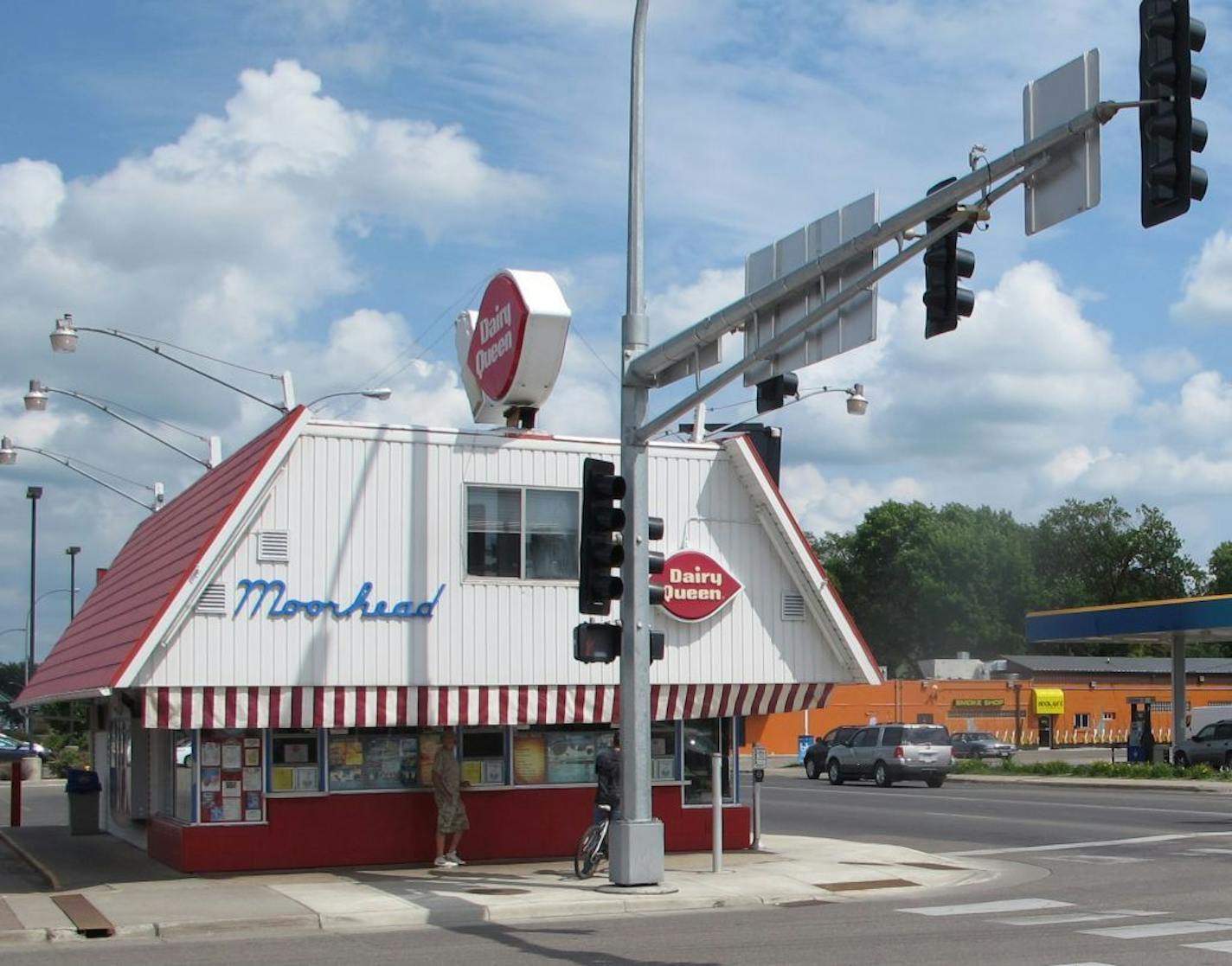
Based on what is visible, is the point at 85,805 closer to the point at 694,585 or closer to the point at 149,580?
the point at 149,580

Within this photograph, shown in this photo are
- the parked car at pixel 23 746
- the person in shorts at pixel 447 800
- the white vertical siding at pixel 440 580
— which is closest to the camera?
the white vertical siding at pixel 440 580

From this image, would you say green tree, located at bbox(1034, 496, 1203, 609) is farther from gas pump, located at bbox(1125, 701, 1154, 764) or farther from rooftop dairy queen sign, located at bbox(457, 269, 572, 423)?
rooftop dairy queen sign, located at bbox(457, 269, 572, 423)

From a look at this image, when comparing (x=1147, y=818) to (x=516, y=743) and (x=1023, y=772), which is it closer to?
(x=516, y=743)

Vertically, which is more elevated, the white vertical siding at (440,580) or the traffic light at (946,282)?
the traffic light at (946,282)

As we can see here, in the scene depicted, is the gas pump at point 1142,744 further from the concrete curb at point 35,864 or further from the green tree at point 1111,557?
the green tree at point 1111,557

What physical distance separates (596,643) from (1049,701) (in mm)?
61184

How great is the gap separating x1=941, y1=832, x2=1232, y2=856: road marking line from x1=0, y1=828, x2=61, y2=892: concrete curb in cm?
1196

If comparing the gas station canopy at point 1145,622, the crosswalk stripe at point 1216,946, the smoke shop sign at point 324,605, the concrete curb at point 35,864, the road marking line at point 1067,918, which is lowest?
the concrete curb at point 35,864

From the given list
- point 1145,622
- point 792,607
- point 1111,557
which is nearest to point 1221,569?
point 1111,557

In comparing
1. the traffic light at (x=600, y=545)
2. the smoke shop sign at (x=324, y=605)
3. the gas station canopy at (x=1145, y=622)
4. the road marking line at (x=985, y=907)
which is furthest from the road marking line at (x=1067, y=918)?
the gas station canopy at (x=1145, y=622)

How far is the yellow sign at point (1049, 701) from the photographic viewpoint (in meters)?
72.6

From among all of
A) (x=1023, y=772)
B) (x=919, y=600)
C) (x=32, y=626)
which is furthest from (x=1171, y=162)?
(x=919, y=600)

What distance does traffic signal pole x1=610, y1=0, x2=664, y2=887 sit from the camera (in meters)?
16.4

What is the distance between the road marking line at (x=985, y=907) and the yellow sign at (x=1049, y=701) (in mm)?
58919
